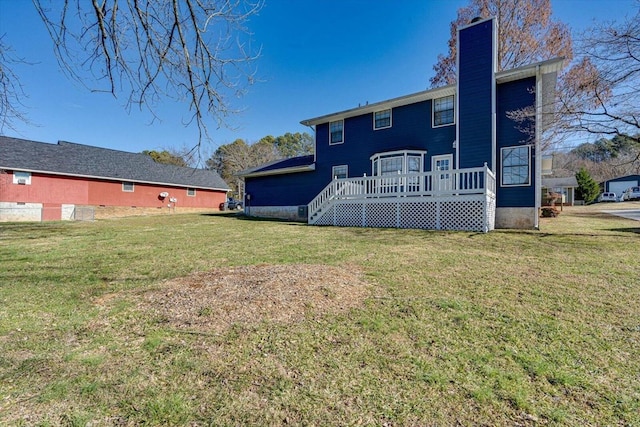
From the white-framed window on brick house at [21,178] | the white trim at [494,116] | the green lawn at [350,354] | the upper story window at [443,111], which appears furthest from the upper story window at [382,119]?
the white-framed window on brick house at [21,178]

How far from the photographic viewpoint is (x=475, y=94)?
448 inches

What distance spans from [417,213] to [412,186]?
5.61 ft

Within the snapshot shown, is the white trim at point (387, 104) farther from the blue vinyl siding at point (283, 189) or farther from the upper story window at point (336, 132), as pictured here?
the blue vinyl siding at point (283, 189)

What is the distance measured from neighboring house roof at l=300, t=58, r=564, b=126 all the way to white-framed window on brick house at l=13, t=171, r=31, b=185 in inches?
698

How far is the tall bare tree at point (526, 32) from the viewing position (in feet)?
53.3

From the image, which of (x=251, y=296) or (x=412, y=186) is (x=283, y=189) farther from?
(x=251, y=296)

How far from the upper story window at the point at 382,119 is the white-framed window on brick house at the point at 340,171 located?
2513 millimetres

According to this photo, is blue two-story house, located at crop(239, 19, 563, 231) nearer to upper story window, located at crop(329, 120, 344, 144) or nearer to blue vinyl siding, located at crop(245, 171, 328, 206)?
upper story window, located at crop(329, 120, 344, 144)

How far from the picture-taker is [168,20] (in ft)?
11.6

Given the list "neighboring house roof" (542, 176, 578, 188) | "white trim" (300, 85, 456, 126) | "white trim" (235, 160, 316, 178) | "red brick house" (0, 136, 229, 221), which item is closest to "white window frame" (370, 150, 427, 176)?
"white trim" (300, 85, 456, 126)

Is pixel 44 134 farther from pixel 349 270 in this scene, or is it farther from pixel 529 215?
pixel 529 215

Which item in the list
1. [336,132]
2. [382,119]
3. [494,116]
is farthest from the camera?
[336,132]

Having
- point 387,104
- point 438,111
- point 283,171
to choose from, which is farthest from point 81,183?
point 438,111

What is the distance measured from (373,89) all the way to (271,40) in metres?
12.9
